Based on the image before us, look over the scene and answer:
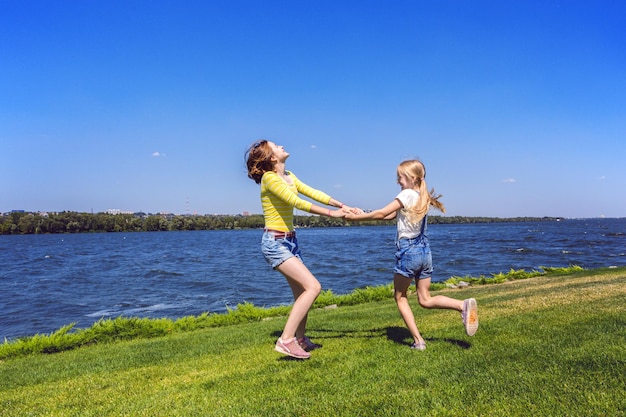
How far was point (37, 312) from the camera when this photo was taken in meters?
22.3

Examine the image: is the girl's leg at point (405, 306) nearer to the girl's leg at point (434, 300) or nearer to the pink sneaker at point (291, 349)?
the girl's leg at point (434, 300)

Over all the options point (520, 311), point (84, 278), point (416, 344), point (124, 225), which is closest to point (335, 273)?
point (84, 278)

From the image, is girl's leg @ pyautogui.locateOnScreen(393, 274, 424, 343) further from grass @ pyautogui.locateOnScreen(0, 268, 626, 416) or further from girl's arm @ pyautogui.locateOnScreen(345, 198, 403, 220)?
girl's arm @ pyautogui.locateOnScreen(345, 198, 403, 220)

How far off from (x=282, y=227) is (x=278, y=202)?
30cm

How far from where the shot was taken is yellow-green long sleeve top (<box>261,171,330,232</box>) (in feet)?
16.8

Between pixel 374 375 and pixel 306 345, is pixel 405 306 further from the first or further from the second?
pixel 306 345

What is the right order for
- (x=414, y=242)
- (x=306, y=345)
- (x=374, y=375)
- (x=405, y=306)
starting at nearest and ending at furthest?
(x=374, y=375), (x=414, y=242), (x=405, y=306), (x=306, y=345)

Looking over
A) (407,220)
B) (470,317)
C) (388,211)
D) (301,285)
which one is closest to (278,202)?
(301,285)

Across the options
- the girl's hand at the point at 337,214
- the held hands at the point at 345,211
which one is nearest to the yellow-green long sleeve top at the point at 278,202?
the girl's hand at the point at 337,214

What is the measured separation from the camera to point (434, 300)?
5449 millimetres

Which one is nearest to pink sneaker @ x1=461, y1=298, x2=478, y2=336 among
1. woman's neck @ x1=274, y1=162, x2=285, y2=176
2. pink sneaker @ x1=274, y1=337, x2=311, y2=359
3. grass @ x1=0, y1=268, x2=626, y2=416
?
grass @ x1=0, y1=268, x2=626, y2=416

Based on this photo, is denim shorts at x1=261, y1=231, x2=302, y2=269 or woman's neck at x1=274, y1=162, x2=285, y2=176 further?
woman's neck at x1=274, y1=162, x2=285, y2=176

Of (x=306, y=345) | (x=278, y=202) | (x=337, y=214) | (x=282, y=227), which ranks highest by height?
(x=278, y=202)

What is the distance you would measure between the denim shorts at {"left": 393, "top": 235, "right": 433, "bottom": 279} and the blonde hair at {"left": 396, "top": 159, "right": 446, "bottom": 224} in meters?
0.28
